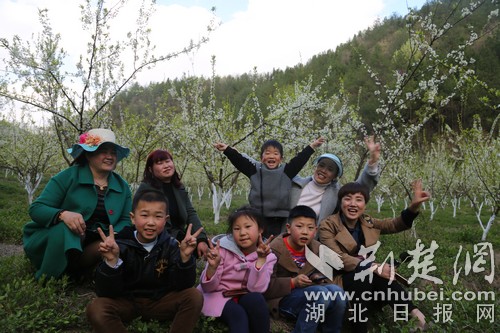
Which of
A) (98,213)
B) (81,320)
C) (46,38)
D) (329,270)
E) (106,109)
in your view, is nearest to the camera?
A: (81,320)

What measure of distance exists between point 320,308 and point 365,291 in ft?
1.78

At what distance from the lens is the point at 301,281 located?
9.11 feet

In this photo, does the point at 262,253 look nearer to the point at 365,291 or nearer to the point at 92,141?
the point at 365,291

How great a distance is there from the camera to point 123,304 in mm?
2416

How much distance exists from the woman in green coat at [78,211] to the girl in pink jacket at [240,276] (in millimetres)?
1121

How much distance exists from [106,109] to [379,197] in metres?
12.9

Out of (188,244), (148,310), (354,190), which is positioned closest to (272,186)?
(354,190)

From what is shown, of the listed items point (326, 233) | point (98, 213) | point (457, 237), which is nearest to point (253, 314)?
point (326, 233)

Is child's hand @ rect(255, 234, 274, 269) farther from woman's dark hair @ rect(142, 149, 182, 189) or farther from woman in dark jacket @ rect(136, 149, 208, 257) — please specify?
woman's dark hair @ rect(142, 149, 182, 189)

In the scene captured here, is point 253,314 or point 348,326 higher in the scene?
point 253,314

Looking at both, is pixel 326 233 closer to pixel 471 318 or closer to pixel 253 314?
pixel 253 314

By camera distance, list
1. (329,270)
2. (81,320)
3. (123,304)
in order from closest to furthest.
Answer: (123,304)
(81,320)
(329,270)

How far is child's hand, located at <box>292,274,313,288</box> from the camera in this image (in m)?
2.77

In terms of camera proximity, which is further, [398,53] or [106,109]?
[398,53]
